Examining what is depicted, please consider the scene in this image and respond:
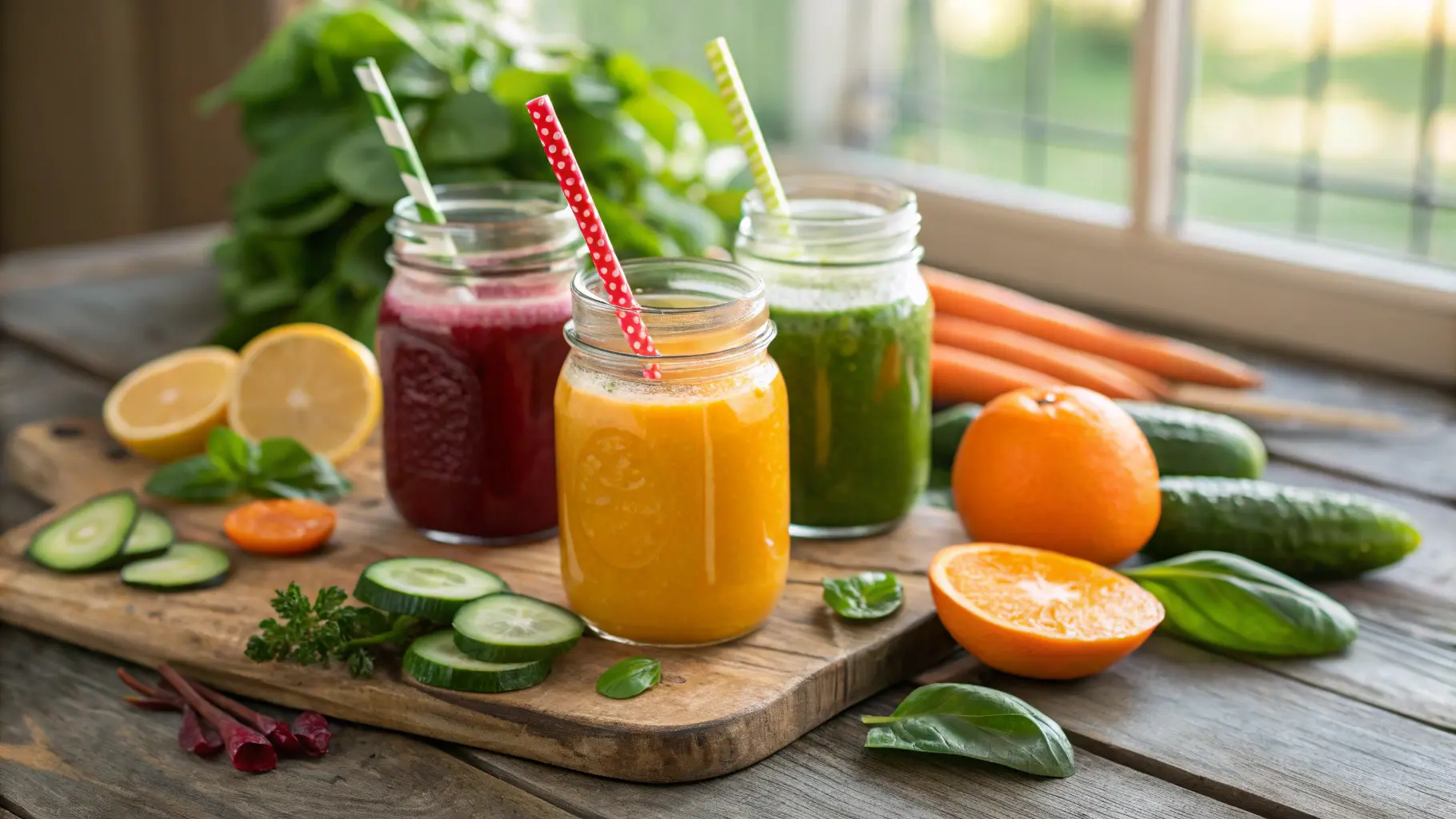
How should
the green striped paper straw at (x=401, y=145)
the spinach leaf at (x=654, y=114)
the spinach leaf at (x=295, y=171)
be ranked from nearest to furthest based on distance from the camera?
1. the green striped paper straw at (x=401, y=145)
2. the spinach leaf at (x=295, y=171)
3. the spinach leaf at (x=654, y=114)

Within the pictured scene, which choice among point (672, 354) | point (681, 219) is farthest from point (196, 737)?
point (681, 219)

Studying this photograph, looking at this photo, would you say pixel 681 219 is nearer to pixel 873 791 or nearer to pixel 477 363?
pixel 477 363

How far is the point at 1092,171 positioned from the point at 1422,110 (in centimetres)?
58

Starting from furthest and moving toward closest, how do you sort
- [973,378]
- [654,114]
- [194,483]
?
[654,114], [973,378], [194,483]

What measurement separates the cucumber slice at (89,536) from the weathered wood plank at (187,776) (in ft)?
0.52

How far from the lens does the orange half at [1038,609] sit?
3.69 feet

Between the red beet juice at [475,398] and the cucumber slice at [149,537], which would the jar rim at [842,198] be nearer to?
the red beet juice at [475,398]

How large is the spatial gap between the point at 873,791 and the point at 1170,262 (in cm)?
138

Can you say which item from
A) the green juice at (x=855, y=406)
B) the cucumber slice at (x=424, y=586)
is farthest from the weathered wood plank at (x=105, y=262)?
the green juice at (x=855, y=406)

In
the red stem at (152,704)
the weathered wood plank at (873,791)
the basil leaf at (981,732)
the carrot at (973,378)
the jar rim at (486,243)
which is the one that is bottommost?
the weathered wood plank at (873,791)

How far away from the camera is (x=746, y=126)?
1249 mm

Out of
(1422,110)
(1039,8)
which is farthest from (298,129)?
(1422,110)

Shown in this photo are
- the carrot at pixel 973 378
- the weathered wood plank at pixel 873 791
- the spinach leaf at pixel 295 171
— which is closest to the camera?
the weathered wood plank at pixel 873 791

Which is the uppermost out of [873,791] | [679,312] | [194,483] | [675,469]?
[679,312]
